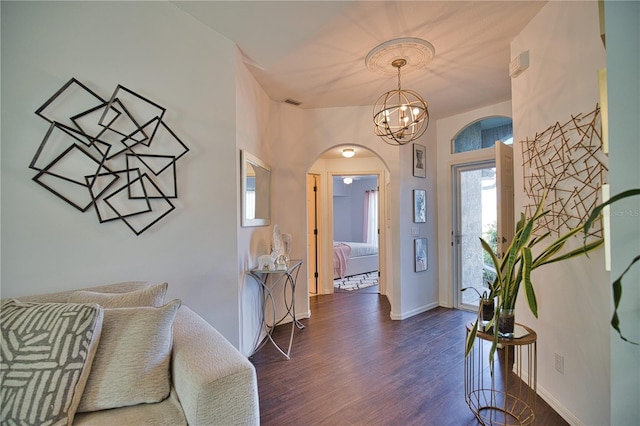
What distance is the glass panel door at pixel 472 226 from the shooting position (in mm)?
3828

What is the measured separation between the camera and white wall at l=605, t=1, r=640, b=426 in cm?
85

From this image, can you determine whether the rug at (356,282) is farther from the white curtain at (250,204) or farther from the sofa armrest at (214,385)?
the sofa armrest at (214,385)

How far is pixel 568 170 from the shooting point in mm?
1817

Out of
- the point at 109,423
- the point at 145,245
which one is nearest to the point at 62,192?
the point at 145,245

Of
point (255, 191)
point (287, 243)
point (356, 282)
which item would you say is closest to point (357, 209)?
point (356, 282)

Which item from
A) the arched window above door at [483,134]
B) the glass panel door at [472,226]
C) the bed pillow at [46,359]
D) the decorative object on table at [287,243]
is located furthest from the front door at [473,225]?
the bed pillow at [46,359]

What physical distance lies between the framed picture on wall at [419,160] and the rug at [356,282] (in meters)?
2.44

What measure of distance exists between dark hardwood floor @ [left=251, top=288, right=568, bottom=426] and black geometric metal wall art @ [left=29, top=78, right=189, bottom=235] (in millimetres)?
1550

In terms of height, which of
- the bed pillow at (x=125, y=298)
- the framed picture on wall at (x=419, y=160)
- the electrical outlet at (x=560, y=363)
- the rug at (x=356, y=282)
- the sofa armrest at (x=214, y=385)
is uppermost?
the framed picture on wall at (x=419, y=160)

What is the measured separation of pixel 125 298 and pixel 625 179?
1.97 meters

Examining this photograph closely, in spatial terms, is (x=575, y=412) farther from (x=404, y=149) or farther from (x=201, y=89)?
(x=201, y=89)

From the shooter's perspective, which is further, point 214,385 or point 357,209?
point 357,209

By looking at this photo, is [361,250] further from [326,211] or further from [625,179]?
[625,179]

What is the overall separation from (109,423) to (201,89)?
6.49 feet
